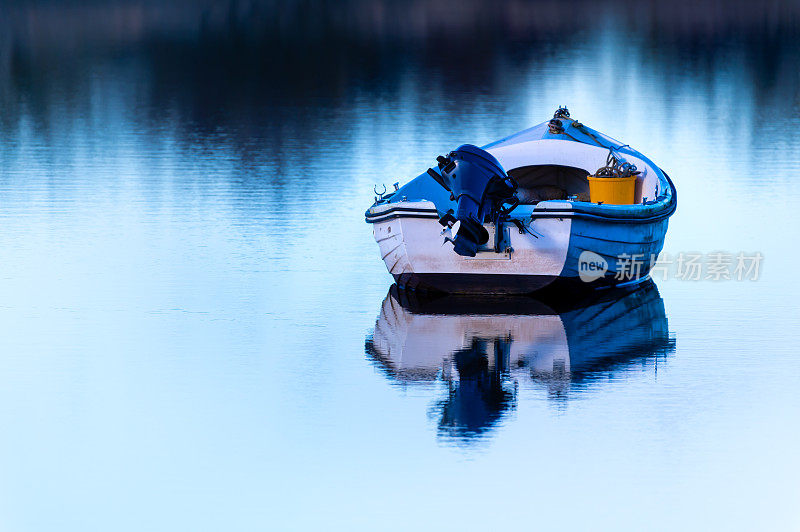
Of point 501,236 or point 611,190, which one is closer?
point 501,236

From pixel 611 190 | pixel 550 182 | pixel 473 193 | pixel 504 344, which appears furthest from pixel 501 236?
pixel 550 182

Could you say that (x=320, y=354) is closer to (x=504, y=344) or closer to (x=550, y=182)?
(x=504, y=344)

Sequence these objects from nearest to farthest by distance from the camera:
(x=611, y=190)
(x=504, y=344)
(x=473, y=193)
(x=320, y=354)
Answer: (x=320, y=354) < (x=504, y=344) < (x=473, y=193) < (x=611, y=190)

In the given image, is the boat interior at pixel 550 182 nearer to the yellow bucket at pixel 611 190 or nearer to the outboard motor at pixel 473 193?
the yellow bucket at pixel 611 190

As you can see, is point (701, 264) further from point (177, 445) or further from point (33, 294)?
point (177, 445)

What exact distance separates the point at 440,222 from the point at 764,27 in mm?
47520

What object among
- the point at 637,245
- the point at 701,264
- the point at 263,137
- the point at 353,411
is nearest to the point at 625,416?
the point at 353,411

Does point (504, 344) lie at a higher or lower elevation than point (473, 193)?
lower

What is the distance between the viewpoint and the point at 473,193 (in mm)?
15180

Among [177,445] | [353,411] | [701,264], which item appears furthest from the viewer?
[701,264]

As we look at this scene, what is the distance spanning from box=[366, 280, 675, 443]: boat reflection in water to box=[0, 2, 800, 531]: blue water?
6 centimetres

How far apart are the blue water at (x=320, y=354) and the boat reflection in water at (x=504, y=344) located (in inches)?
2.5

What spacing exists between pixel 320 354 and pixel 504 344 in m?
1.57

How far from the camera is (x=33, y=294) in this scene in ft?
52.2
